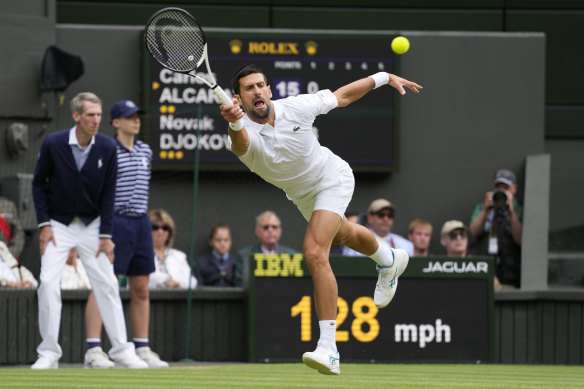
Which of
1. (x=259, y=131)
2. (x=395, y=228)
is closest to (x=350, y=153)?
(x=395, y=228)

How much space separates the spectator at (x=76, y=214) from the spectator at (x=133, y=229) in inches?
24.0

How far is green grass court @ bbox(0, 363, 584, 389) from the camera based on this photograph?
8.81 meters

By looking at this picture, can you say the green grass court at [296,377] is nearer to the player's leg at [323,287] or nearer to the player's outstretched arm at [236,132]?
the player's leg at [323,287]

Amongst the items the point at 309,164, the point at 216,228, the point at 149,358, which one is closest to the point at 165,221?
the point at 216,228

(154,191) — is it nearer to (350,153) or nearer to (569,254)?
(350,153)

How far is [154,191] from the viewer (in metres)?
14.2

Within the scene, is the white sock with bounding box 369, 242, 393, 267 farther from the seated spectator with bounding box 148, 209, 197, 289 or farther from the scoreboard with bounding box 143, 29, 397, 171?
the scoreboard with bounding box 143, 29, 397, 171

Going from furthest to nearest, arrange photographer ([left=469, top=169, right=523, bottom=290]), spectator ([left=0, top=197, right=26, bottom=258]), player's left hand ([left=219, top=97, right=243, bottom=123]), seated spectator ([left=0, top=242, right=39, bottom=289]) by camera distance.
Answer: photographer ([left=469, top=169, right=523, bottom=290]) → spectator ([left=0, top=197, right=26, bottom=258]) → seated spectator ([left=0, top=242, right=39, bottom=289]) → player's left hand ([left=219, top=97, right=243, bottom=123])

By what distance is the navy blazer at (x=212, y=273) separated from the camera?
13.7m

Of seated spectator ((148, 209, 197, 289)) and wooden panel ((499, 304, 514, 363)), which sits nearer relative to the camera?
seated spectator ((148, 209, 197, 289))

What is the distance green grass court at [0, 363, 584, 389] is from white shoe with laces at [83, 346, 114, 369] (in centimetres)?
54

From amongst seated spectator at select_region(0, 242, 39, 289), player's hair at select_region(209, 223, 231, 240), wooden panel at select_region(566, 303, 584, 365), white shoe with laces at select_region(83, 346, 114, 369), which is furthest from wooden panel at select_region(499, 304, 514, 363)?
seated spectator at select_region(0, 242, 39, 289)

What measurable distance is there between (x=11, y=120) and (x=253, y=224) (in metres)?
2.95

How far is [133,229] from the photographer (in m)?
11.8
